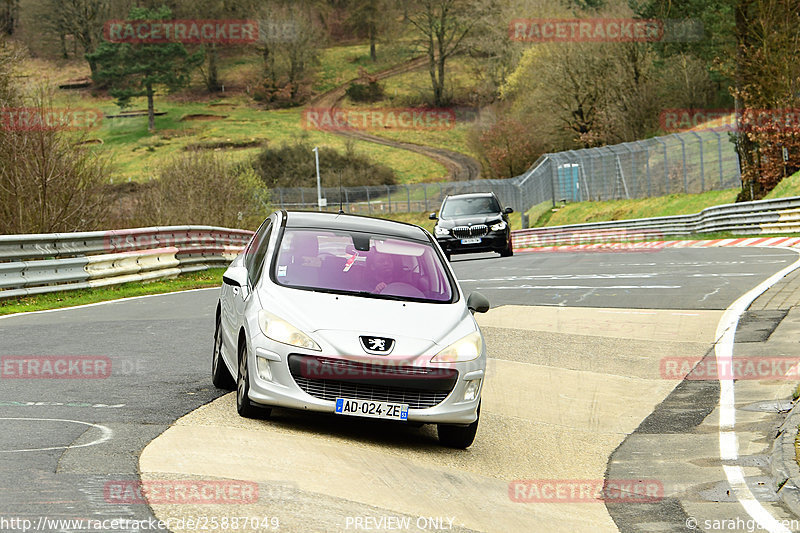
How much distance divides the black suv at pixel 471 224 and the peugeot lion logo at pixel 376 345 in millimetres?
20220

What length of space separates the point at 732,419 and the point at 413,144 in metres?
109

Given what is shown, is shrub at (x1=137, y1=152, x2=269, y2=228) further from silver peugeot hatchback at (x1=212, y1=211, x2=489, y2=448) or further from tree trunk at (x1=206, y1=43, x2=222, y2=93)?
tree trunk at (x1=206, y1=43, x2=222, y2=93)

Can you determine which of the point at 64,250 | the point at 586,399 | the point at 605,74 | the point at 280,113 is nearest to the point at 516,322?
the point at 586,399

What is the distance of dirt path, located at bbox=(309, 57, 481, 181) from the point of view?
103775 mm

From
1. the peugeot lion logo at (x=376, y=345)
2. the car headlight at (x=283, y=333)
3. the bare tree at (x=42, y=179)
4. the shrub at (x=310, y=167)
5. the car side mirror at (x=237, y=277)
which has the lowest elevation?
the shrub at (x=310, y=167)

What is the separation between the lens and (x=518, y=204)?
198ft

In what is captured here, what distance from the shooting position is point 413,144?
117m

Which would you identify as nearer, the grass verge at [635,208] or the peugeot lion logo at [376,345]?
the peugeot lion logo at [376,345]

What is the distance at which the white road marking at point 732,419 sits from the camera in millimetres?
6648

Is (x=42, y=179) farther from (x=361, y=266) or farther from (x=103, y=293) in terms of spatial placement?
(x=361, y=266)

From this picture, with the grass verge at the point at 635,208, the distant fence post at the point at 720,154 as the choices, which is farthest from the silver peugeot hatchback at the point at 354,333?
the distant fence post at the point at 720,154

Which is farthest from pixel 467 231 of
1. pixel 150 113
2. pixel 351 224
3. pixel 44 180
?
pixel 150 113

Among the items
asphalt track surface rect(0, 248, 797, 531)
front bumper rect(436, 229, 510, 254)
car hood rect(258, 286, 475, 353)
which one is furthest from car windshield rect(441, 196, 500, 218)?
car hood rect(258, 286, 475, 353)

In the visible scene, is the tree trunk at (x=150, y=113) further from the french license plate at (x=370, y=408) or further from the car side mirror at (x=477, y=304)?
the french license plate at (x=370, y=408)
